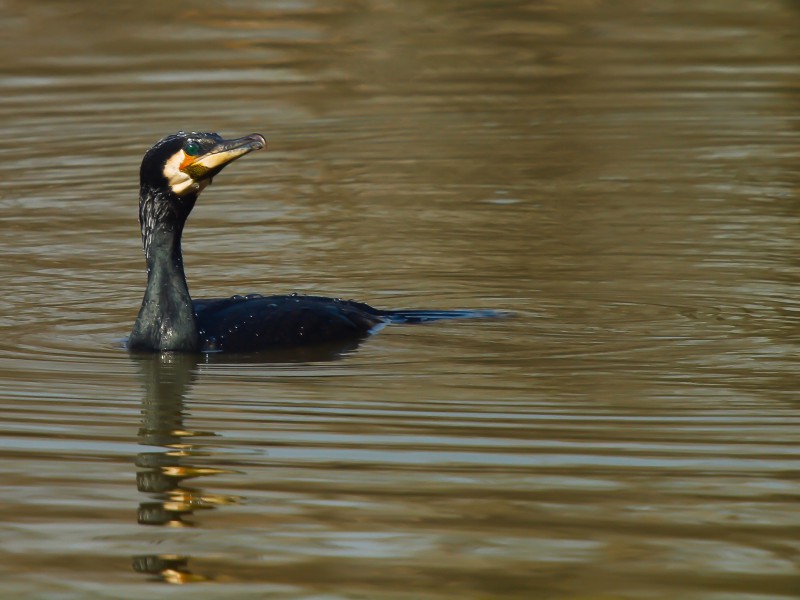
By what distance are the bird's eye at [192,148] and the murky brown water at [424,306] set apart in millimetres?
1063

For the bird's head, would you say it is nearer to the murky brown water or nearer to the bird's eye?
the bird's eye

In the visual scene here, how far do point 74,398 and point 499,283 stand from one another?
3.35 m

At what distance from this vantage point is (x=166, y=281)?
331 inches

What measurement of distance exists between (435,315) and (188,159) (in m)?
1.93

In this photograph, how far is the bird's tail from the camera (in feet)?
30.6

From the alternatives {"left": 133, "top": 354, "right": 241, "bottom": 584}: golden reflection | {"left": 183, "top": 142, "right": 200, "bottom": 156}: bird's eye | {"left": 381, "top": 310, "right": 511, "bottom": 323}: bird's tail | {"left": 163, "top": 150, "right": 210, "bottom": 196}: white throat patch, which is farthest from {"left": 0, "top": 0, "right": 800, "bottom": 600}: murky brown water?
{"left": 183, "top": 142, "right": 200, "bottom": 156}: bird's eye

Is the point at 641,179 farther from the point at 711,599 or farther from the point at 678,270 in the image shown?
the point at 711,599

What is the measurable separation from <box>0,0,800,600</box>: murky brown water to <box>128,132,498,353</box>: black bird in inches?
9.8

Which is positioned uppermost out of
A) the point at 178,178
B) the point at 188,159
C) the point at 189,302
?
the point at 188,159

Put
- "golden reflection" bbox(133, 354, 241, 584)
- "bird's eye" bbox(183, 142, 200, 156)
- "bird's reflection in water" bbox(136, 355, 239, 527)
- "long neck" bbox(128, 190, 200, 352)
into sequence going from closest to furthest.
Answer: "golden reflection" bbox(133, 354, 241, 584) → "bird's reflection in water" bbox(136, 355, 239, 527) → "bird's eye" bbox(183, 142, 200, 156) → "long neck" bbox(128, 190, 200, 352)

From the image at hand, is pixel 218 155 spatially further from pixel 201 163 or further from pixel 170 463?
pixel 170 463

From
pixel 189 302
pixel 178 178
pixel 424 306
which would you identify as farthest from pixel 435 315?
pixel 178 178

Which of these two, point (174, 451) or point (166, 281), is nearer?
point (174, 451)

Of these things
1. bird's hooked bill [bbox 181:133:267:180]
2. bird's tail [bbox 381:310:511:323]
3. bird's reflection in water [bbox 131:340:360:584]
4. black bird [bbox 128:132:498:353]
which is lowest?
bird's tail [bbox 381:310:511:323]
